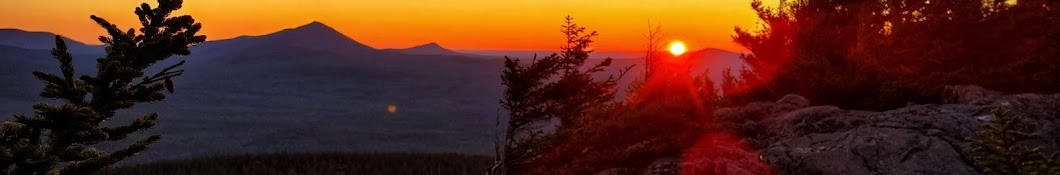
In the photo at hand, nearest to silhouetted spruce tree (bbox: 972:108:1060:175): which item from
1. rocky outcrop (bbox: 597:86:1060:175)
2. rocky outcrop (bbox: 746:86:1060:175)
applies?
rocky outcrop (bbox: 746:86:1060:175)

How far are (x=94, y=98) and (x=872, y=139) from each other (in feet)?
35.5

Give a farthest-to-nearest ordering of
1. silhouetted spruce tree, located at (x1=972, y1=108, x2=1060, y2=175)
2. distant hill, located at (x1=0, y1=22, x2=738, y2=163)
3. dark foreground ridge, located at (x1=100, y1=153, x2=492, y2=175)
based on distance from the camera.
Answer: distant hill, located at (x1=0, y1=22, x2=738, y2=163), dark foreground ridge, located at (x1=100, y1=153, x2=492, y2=175), silhouetted spruce tree, located at (x1=972, y1=108, x2=1060, y2=175)

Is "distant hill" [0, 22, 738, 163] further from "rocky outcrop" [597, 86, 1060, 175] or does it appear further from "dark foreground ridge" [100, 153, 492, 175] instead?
"rocky outcrop" [597, 86, 1060, 175]

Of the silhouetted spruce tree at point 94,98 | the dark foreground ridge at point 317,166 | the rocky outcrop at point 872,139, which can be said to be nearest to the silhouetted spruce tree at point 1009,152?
the rocky outcrop at point 872,139

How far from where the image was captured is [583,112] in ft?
43.2

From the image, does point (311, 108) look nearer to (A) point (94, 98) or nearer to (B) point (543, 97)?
(B) point (543, 97)

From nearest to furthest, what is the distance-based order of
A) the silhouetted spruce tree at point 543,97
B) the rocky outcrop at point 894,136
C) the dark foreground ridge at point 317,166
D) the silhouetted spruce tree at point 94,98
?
the silhouetted spruce tree at point 94,98 → the rocky outcrop at point 894,136 → the silhouetted spruce tree at point 543,97 → the dark foreground ridge at point 317,166

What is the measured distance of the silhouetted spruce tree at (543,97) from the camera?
11961mm

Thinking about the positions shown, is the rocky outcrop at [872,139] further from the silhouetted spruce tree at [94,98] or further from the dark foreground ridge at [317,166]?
the dark foreground ridge at [317,166]

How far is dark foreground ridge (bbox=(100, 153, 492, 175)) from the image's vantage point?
2526cm

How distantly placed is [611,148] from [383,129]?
67.9 m

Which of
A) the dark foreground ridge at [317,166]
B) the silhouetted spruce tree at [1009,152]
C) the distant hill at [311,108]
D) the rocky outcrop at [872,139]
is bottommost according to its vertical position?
the distant hill at [311,108]

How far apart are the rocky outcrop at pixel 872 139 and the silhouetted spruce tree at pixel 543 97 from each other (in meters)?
2.03

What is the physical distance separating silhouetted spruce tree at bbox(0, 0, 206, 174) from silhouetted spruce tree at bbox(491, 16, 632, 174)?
229 inches
